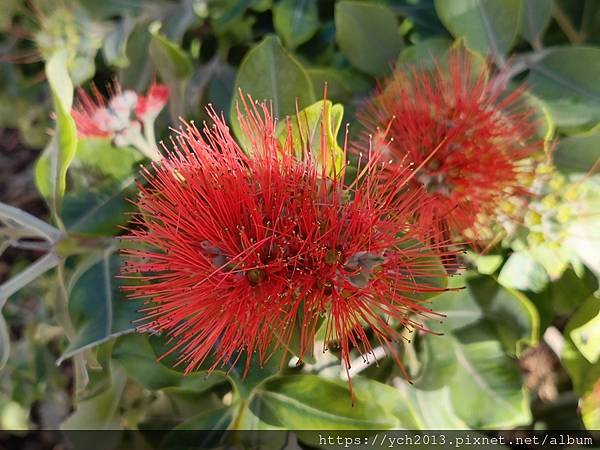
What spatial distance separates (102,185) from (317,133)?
0.56 meters

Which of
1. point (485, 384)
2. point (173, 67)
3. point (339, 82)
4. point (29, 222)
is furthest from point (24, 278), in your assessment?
point (485, 384)

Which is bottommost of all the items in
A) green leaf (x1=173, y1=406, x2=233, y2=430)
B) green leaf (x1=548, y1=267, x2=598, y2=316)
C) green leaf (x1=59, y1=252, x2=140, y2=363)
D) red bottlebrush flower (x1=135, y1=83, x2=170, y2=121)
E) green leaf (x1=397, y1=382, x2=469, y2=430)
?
green leaf (x1=397, y1=382, x2=469, y2=430)

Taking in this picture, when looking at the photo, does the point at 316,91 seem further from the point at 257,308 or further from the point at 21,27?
the point at 21,27

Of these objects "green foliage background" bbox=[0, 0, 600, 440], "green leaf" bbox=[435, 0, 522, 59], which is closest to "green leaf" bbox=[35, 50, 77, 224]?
"green foliage background" bbox=[0, 0, 600, 440]

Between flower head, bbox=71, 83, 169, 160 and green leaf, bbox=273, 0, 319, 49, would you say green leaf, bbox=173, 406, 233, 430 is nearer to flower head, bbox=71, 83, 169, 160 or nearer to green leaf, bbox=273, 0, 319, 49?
flower head, bbox=71, 83, 169, 160

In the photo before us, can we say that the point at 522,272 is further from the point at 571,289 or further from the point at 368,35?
the point at 368,35

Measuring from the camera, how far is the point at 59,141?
3.68 feet

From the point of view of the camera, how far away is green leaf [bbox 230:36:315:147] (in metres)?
1.13

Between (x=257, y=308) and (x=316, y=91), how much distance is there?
2.34 feet

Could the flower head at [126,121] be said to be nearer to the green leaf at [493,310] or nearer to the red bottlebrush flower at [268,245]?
the red bottlebrush flower at [268,245]

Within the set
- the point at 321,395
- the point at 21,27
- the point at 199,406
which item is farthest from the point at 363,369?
the point at 21,27

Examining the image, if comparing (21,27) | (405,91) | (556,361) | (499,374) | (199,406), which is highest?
(21,27)

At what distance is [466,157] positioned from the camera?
113cm

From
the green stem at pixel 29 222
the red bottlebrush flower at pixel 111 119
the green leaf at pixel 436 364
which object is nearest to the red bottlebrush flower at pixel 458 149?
the green leaf at pixel 436 364
